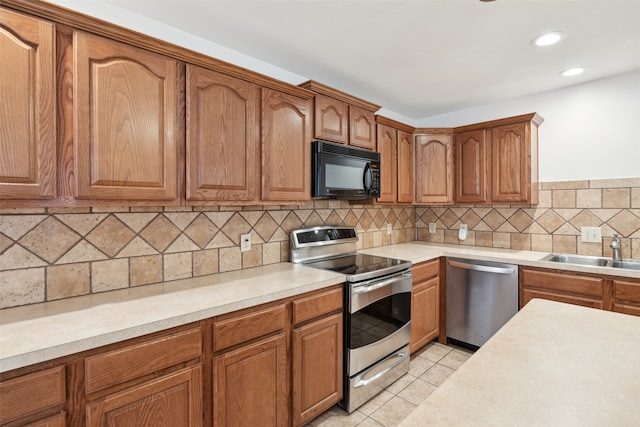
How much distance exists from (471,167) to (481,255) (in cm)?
88

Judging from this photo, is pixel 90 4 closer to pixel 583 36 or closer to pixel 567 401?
pixel 567 401

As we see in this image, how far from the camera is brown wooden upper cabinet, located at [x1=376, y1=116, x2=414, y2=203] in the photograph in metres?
2.83

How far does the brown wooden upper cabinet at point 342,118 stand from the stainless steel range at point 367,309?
748 mm

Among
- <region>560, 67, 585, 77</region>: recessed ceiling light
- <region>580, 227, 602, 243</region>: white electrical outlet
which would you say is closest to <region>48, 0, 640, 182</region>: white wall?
<region>560, 67, 585, 77</region>: recessed ceiling light

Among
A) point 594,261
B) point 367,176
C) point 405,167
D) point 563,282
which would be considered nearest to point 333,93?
point 367,176

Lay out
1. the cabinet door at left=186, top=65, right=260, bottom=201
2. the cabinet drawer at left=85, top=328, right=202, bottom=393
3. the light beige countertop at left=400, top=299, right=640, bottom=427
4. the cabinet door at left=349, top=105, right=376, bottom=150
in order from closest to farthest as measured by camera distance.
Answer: the light beige countertop at left=400, top=299, right=640, bottom=427 < the cabinet drawer at left=85, top=328, right=202, bottom=393 < the cabinet door at left=186, top=65, right=260, bottom=201 < the cabinet door at left=349, top=105, right=376, bottom=150

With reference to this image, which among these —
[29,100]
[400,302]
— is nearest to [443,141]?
[400,302]

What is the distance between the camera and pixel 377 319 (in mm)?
2162

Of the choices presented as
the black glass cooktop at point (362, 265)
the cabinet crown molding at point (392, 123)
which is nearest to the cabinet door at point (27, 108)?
the black glass cooktop at point (362, 265)

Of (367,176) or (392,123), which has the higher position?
(392,123)

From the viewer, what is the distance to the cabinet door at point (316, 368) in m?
1.74

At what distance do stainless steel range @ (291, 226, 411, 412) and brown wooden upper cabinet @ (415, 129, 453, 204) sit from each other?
1051mm

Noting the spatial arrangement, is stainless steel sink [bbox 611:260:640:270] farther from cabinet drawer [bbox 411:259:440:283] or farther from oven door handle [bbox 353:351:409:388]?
oven door handle [bbox 353:351:409:388]

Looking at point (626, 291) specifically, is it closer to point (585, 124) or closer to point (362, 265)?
point (585, 124)
